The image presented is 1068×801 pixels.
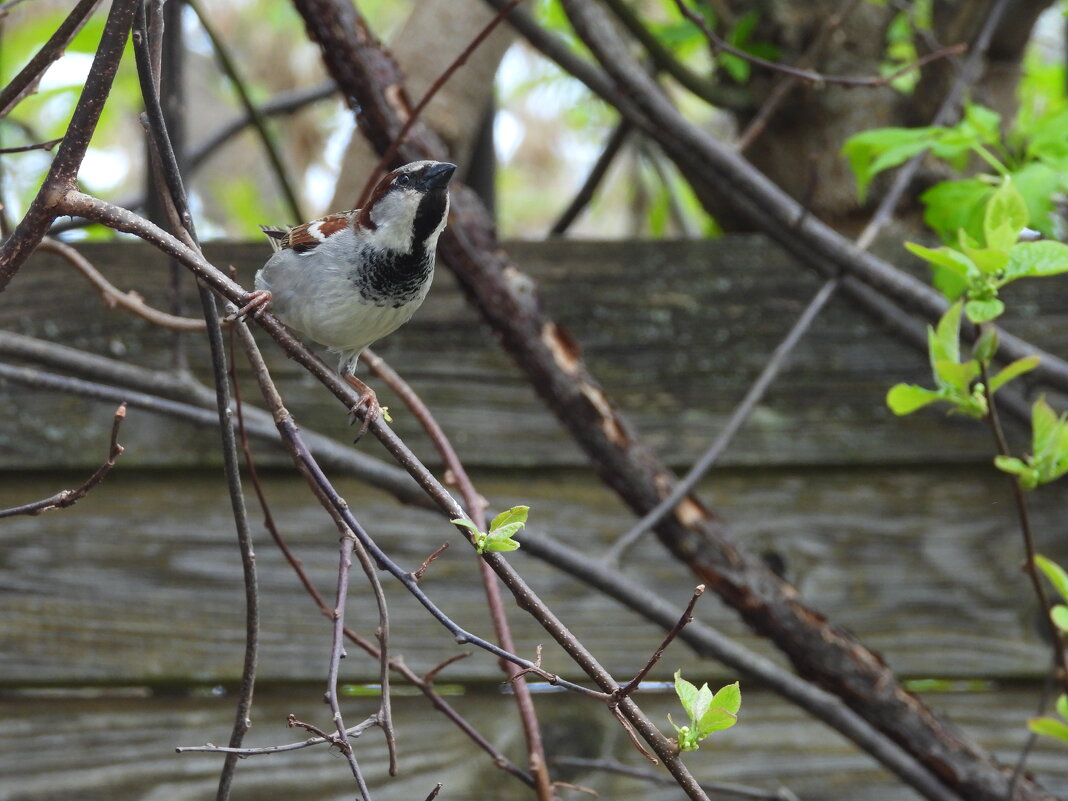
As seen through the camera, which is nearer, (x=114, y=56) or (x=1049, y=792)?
(x=114, y=56)

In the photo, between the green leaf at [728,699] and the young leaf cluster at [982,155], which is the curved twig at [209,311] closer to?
the green leaf at [728,699]

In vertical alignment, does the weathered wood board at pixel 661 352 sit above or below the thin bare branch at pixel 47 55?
below

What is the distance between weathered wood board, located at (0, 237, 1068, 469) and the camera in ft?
6.52

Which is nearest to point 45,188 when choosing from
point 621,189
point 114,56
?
point 114,56

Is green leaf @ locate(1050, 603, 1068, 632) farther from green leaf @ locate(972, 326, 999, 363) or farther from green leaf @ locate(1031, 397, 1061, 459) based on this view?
green leaf @ locate(972, 326, 999, 363)

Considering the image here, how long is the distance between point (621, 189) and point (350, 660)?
14.3 ft

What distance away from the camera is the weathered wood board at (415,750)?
1.84m

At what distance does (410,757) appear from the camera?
74.2 inches

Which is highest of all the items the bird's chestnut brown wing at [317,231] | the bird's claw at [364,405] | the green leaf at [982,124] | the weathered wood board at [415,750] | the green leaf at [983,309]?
the green leaf at [982,124]

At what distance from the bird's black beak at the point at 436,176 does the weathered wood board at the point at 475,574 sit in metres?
0.73

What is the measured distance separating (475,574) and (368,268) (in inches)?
28.2

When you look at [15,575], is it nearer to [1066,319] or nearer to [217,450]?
[217,450]

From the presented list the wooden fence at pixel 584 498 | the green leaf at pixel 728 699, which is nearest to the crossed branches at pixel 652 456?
the wooden fence at pixel 584 498

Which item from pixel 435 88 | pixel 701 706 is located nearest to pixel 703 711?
pixel 701 706
